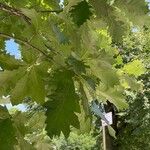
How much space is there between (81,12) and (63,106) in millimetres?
227

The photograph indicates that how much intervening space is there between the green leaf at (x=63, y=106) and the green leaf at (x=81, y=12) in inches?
5.0

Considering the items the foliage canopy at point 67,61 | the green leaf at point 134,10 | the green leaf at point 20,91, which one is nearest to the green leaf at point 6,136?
the foliage canopy at point 67,61

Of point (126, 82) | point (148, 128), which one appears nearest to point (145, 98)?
point (148, 128)

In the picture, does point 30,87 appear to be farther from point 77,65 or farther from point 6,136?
point 77,65

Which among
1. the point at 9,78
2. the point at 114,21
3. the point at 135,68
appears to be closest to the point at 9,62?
the point at 9,78

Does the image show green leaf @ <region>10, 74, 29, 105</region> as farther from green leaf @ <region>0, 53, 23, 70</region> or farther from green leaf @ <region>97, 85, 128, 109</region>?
green leaf @ <region>97, 85, 128, 109</region>

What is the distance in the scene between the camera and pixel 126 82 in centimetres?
151

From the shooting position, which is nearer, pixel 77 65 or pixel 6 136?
pixel 77 65

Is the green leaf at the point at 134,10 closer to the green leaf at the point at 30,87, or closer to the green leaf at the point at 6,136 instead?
the green leaf at the point at 30,87

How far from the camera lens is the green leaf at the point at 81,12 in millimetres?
1139

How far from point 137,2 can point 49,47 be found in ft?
0.87

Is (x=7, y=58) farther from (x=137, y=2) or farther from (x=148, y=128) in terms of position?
(x=148, y=128)

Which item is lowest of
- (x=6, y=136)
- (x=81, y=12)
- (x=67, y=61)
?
(x=6, y=136)

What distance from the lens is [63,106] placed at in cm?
115
